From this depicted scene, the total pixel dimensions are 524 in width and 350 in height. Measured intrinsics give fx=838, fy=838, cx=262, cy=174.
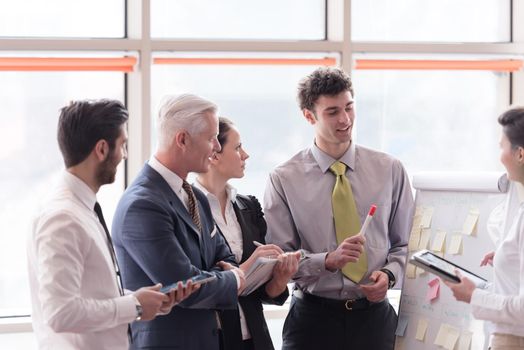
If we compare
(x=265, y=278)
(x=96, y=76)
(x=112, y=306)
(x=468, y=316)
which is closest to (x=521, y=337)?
(x=468, y=316)

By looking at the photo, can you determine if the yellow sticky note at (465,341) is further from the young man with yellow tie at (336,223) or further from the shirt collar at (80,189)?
the shirt collar at (80,189)

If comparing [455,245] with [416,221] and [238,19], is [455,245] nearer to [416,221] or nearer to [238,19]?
[416,221]

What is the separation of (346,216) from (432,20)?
213 cm

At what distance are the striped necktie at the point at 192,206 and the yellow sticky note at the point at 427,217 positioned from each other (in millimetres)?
1125

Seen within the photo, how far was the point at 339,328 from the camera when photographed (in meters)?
3.59

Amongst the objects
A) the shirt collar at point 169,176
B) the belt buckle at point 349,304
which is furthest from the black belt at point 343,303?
the shirt collar at point 169,176

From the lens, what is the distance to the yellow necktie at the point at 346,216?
3.62 m

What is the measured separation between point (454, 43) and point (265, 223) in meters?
2.12

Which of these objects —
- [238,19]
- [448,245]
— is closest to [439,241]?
[448,245]

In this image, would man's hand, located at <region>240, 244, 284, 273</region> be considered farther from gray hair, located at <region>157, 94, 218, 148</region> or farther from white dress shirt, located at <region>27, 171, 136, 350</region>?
white dress shirt, located at <region>27, 171, 136, 350</region>

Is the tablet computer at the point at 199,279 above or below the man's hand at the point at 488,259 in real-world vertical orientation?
above

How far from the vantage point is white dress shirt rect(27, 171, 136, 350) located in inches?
92.4

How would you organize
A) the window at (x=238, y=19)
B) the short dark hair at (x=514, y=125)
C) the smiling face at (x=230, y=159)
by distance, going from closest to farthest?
the short dark hair at (x=514, y=125)
the smiling face at (x=230, y=159)
the window at (x=238, y=19)

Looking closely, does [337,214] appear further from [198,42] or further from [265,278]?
[198,42]
